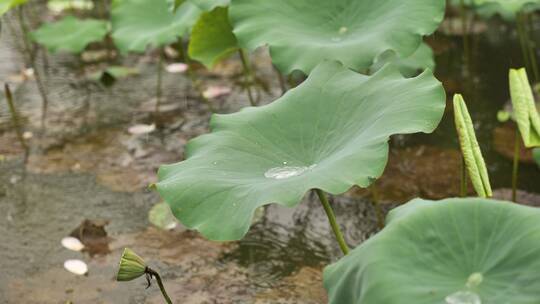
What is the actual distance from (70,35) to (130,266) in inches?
75.4

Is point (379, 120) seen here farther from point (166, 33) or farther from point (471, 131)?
point (166, 33)

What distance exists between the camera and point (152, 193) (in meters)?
2.55

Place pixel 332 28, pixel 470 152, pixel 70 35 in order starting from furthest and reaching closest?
pixel 70 35
pixel 332 28
pixel 470 152

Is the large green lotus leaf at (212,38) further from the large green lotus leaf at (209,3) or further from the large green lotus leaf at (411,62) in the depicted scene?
the large green lotus leaf at (411,62)

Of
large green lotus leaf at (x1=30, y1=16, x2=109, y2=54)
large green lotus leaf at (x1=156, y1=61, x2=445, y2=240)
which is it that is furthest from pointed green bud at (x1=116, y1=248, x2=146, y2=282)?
large green lotus leaf at (x1=30, y1=16, x2=109, y2=54)

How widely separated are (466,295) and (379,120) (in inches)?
18.7

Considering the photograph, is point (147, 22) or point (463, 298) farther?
point (147, 22)

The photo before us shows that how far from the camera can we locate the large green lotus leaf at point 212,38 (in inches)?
96.4

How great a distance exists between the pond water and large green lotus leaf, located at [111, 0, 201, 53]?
0.35 metres

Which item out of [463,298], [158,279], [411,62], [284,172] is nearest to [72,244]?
[158,279]

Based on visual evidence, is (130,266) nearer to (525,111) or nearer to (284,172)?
(284,172)

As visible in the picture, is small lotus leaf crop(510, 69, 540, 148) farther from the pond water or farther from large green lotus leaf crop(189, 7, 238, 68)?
large green lotus leaf crop(189, 7, 238, 68)

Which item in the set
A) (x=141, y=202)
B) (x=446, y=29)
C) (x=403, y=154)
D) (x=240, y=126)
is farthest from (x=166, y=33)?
(x=446, y=29)

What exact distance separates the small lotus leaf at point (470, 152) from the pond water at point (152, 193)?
0.95ft
